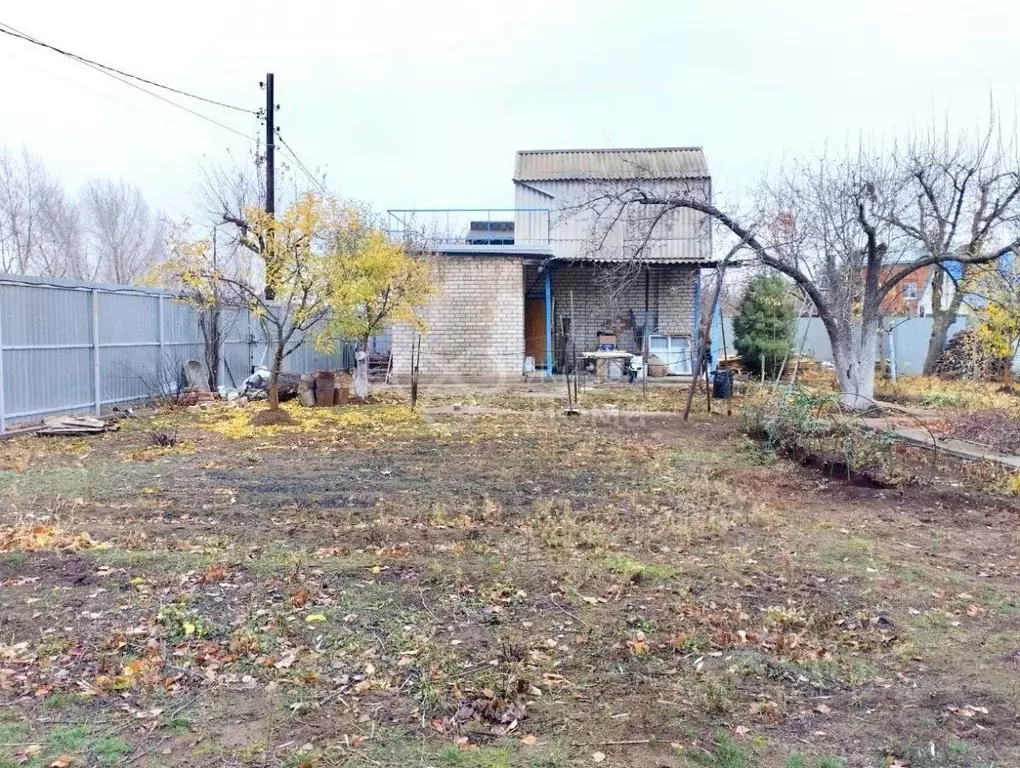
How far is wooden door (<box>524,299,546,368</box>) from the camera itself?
82.1 ft

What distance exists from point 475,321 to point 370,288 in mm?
6897

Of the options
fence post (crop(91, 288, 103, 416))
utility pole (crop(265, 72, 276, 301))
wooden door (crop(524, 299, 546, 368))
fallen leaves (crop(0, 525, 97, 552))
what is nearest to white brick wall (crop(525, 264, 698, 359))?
wooden door (crop(524, 299, 546, 368))

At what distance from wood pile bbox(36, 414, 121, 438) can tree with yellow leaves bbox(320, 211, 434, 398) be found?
169 inches

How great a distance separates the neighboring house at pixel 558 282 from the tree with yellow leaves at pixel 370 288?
4.27 metres

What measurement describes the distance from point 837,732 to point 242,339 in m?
17.7

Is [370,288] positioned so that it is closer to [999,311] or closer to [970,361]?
[999,311]

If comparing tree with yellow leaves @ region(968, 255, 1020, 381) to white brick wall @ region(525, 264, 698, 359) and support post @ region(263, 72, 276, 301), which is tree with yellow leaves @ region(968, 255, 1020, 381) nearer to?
white brick wall @ region(525, 264, 698, 359)

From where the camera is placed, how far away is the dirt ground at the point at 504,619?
3.28 m

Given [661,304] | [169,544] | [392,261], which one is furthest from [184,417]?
[661,304]

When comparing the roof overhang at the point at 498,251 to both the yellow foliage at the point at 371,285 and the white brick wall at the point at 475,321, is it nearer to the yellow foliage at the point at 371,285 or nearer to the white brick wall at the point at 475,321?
the white brick wall at the point at 475,321

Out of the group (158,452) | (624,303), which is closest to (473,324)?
(624,303)

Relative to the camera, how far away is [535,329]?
2517 centimetres

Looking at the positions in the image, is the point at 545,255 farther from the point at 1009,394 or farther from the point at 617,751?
the point at 617,751

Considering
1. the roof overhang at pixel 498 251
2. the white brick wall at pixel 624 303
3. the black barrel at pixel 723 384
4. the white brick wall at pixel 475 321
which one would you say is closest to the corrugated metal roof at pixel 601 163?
the white brick wall at pixel 624 303
